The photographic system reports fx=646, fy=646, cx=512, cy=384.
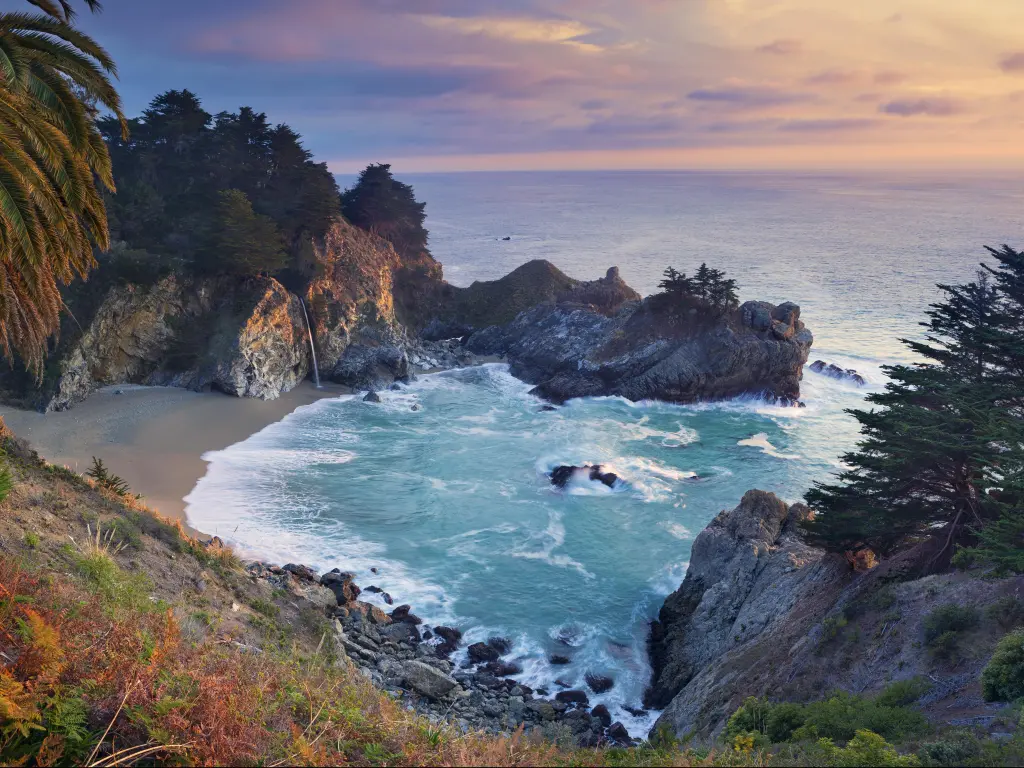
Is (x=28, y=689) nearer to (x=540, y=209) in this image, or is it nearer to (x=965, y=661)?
(x=965, y=661)

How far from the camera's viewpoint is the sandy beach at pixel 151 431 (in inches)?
1123

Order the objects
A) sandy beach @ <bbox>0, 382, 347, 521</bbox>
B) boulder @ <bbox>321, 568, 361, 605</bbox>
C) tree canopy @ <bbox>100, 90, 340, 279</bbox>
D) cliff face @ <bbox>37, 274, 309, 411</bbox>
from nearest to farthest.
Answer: boulder @ <bbox>321, 568, 361, 605</bbox>
sandy beach @ <bbox>0, 382, 347, 521</bbox>
cliff face @ <bbox>37, 274, 309, 411</bbox>
tree canopy @ <bbox>100, 90, 340, 279</bbox>

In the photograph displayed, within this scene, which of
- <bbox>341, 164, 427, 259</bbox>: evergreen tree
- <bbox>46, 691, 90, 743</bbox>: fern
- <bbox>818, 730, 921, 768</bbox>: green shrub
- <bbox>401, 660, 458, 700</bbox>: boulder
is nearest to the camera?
<bbox>46, 691, 90, 743</bbox>: fern

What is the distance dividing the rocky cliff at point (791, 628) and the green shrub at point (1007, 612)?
11 centimetres

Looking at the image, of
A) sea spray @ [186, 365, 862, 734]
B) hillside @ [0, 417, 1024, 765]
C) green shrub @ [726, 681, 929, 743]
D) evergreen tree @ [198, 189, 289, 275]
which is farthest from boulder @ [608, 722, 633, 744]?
evergreen tree @ [198, 189, 289, 275]

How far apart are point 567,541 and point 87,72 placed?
21788mm

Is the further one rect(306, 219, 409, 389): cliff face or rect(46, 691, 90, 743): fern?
rect(306, 219, 409, 389): cliff face

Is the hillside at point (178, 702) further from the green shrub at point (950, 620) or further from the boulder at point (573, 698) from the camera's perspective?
the boulder at point (573, 698)

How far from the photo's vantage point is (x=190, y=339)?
39438 millimetres

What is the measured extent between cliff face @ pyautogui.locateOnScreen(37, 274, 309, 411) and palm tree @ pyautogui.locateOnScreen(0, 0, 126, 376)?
1155 inches

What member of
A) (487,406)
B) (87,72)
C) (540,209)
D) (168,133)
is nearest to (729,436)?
(487,406)

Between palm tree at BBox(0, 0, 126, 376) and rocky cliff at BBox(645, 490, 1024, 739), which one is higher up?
palm tree at BBox(0, 0, 126, 376)

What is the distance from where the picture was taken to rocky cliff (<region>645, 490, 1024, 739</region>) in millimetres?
12039

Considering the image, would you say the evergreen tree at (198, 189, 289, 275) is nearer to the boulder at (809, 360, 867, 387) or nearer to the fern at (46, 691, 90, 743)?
the fern at (46, 691, 90, 743)
